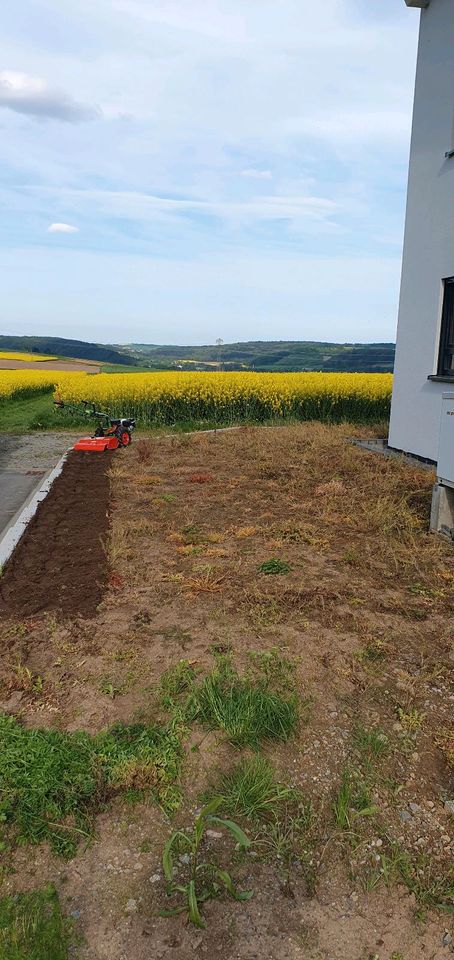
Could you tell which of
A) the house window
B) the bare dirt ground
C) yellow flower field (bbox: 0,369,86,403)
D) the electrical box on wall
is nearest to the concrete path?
the bare dirt ground

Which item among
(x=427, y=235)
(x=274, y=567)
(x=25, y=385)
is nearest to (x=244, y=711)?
(x=274, y=567)

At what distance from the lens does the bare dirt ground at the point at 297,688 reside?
2035 mm

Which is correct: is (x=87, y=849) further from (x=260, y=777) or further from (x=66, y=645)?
(x=66, y=645)

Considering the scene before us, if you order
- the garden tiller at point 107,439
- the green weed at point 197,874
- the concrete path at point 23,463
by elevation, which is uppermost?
the garden tiller at point 107,439

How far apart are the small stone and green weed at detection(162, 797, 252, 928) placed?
2.18 feet

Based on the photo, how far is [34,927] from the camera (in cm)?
196

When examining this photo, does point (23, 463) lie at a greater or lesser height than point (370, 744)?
lesser

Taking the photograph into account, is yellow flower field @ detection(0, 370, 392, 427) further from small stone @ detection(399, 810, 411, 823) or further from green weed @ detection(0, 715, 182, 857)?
small stone @ detection(399, 810, 411, 823)

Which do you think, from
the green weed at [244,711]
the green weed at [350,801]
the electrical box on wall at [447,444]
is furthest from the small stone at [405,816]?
the electrical box on wall at [447,444]

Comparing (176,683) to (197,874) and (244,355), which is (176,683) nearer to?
(197,874)

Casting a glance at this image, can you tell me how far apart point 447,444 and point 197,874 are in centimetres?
448

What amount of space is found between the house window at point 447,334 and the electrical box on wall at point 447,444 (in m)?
3.67

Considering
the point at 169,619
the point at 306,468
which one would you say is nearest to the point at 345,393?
the point at 306,468

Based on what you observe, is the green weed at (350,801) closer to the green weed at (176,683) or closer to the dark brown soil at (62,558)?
the green weed at (176,683)
